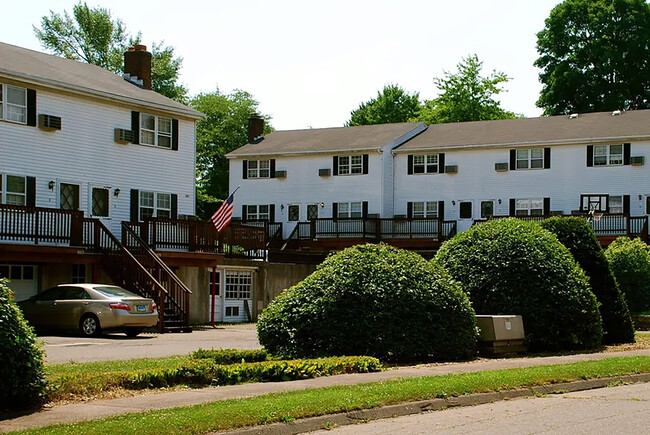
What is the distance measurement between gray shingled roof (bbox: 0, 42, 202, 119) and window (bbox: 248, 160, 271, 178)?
667 inches

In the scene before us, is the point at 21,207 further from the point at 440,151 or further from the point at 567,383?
the point at 440,151

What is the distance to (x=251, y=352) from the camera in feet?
57.6

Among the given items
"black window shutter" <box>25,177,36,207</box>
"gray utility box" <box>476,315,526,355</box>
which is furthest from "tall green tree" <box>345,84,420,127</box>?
"gray utility box" <box>476,315,526,355</box>

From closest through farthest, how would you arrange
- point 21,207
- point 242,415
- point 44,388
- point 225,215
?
point 242,415, point 44,388, point 21,207, point 225,215

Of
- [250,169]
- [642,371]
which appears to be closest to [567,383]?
[642,371]

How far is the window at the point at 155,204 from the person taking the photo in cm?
3609

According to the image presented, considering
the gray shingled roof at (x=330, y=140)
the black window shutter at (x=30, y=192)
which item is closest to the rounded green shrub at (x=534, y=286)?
the black window shutter at (x=30, y=192)

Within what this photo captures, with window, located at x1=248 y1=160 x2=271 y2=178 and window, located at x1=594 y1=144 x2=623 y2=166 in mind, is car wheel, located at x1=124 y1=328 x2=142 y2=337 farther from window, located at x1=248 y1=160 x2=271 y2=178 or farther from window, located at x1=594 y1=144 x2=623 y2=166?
window, located at x1=594 y1=144 x2=623 y2=166

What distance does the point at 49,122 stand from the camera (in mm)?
32531

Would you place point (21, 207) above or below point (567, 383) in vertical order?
above

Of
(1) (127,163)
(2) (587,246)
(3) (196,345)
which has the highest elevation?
(1) (127,163)

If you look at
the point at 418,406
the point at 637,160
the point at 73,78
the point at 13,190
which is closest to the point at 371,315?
the point at 418,406

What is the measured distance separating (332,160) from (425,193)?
557 cm

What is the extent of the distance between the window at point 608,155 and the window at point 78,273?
27915 millimetres
